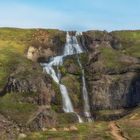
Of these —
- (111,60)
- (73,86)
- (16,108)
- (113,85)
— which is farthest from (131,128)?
(111,60)

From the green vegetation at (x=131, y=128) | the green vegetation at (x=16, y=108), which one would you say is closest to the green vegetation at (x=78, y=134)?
the green vegetation at (x=131, y=128)

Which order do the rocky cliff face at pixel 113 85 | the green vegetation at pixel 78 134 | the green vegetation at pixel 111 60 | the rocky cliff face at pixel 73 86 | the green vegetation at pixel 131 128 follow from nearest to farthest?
the green vegetation at pixel 78 134 < the green vegetation at pixel 131 128 < the rocky cliff face at pixel 73 86 < the rocky cliff face at pixel 113 85 < the green vegetation at pixel 111 60

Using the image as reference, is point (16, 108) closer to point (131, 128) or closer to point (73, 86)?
point (73, 86)

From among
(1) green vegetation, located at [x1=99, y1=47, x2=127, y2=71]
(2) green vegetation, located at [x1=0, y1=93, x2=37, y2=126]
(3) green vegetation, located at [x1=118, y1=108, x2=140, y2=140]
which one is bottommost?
(2) green vegetation, located at [x1=0, y1=93, x2=37, y2=126]

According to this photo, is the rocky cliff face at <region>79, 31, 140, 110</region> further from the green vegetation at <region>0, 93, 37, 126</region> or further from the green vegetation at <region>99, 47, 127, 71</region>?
the green vegetation at <region>0, 93, 37, 126</region>

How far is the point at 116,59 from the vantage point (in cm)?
19325

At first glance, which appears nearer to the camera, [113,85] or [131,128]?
[131,128]

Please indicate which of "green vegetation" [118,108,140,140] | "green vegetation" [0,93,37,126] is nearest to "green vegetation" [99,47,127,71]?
"green vegetation" [0,93,37,126]

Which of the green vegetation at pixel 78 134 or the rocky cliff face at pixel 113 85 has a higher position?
the green vegetation at pixel 78 134

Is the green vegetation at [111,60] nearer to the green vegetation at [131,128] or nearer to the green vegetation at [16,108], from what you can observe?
the green vegetation at [16,108]

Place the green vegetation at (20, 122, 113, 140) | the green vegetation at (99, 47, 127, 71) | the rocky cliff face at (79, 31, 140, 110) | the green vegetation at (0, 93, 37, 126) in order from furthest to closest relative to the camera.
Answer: the green vegetation at (99, 47, 127, 71)
the rocky cliff face at (79, 31, 140, 110)
the green vegetation at (0, 93, 37, 126)
the green vegetation at (20, 122, 113, 140)

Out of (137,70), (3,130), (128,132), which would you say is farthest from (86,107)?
(128,132)

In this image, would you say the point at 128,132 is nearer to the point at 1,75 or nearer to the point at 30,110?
the point at 30,110

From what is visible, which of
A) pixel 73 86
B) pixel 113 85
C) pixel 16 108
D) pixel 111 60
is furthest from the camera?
pixel 111 60
